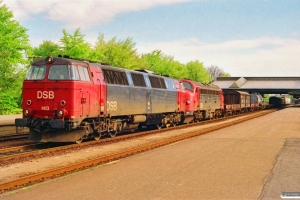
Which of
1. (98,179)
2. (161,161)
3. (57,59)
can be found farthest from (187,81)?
(98,179)

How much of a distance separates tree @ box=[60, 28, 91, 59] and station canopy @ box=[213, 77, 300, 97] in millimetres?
60388

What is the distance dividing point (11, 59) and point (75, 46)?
8365 mm

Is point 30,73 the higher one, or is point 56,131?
point 30,73

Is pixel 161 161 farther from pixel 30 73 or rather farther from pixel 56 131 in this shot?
pixel 30 73

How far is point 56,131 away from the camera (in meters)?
16.7

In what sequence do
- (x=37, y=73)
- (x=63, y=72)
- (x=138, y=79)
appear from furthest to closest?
(x=138, y=79)
(x=37, y=73)
(x=63, y=72)

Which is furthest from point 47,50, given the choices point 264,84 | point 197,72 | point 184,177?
point 264,84

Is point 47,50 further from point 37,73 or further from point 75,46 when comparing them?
point 37,73

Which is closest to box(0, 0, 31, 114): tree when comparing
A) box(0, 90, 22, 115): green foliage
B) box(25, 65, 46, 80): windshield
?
box(0, 90, 22, 115): green foliage

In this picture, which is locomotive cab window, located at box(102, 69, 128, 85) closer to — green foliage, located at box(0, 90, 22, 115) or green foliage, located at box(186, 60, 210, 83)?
green foliage, located at box(0, 90, 22, 115)

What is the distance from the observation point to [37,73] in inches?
662

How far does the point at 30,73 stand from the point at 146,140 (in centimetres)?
688

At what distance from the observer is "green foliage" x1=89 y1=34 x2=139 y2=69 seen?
59.6 m

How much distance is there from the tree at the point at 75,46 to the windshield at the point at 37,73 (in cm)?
3290
